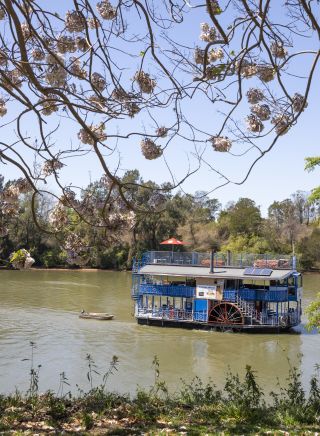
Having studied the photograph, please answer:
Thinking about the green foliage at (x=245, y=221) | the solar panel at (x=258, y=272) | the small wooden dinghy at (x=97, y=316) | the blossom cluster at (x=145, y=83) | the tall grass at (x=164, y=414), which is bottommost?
the small wooden dinghy at (x=97, y=316)

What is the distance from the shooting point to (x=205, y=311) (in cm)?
1973

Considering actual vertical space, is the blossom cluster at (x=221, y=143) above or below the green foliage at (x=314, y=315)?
above

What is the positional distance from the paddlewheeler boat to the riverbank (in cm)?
1232

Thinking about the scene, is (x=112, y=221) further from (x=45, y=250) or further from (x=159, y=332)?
(x=45, y=250)

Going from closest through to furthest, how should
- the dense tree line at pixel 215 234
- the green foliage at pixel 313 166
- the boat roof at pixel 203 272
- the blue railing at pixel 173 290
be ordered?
the green foliage at pixel 313 166 → the boat roof at pixel 203 272 → the blue railing at pixel 173 290 → the dense tree line at pixel 215 234

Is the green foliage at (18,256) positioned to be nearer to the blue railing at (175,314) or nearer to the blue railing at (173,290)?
the blue railing at (175,314)

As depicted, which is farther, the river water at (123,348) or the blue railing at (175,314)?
the blue railing at (175,314)

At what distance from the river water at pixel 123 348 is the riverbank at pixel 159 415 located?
6.29 feet

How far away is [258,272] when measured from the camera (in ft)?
64.5

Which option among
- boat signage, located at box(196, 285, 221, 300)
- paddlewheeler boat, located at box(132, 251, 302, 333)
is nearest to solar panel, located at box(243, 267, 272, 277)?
paddlewheeler boat, located at box(132, 251, 302, 333)

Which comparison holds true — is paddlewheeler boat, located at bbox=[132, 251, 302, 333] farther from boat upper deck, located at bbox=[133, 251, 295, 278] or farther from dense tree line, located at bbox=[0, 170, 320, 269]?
dense tree line, located at bbox=[0, 170, 320, 269]

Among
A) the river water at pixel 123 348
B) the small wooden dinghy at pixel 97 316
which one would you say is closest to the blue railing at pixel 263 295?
the river water at pixel 123 348

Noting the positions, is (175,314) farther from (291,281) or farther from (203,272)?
(291,281)

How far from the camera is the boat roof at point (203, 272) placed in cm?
1934
